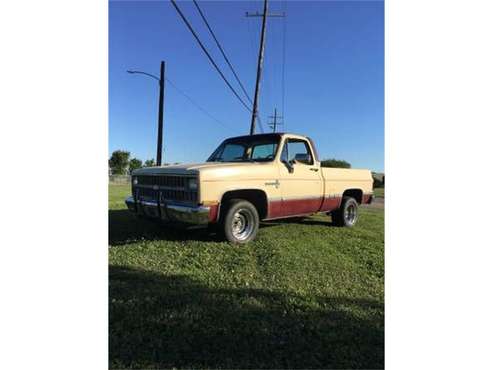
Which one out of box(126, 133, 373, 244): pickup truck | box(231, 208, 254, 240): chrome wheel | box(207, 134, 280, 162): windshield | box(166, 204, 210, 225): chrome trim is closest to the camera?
box(166, 204, 210, 225): chrome trim

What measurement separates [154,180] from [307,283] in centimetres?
305

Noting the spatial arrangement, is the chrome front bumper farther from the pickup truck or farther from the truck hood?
the truck hood

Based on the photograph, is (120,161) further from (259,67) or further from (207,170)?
(207,170)

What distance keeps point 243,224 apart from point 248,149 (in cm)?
161

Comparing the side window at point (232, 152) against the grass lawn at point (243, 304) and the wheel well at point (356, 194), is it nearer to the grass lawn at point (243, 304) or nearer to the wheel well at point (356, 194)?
the grass lawn at point (243, 304)

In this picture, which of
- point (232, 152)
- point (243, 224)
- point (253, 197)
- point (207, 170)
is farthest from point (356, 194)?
point (207, 170)

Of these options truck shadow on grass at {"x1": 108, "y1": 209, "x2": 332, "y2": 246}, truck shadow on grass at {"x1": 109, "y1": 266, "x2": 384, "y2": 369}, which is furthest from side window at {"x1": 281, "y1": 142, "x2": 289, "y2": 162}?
truck shadow on grass at {"x1": 109, "y1": 266, "x2": 384, "y2": 369}

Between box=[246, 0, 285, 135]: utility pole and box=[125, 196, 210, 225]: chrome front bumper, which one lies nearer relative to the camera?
box=[125, 196, 210, 225]: chrome front bumper

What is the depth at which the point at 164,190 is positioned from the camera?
5.46 m

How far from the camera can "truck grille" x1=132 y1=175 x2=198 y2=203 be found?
5.15 m

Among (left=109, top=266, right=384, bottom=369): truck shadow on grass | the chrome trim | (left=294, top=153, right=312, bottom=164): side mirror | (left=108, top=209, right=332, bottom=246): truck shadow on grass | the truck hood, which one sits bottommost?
(left=109, top=266, right=384, bottom=369): truck shadow on grass

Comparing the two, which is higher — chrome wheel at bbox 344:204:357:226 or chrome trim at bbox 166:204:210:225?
chrome trim at bbox 166:204:210:225

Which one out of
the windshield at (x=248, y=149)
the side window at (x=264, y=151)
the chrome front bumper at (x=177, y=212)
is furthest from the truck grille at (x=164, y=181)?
the side window at (x=264, y=151)
